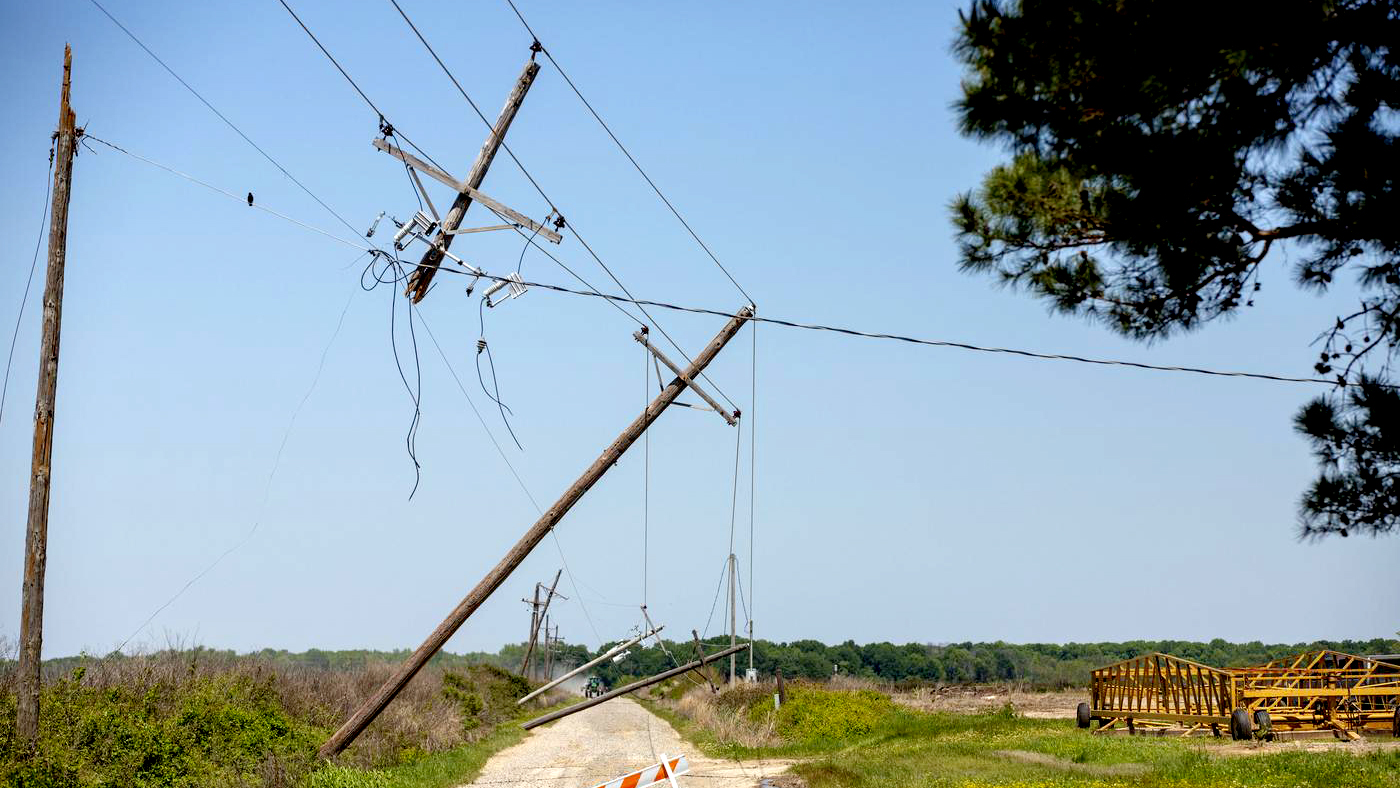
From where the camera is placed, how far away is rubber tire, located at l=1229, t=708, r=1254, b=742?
22172 mm

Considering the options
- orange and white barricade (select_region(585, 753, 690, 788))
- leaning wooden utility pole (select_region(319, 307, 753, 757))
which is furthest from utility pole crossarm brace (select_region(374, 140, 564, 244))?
orange and white barricade (select_region(585, 753, 690, 788))

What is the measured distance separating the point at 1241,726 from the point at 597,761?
12632 mm

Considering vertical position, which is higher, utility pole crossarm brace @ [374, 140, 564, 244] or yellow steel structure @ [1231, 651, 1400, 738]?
utility pole crossarm brace @ [374, 140, 564, 244]

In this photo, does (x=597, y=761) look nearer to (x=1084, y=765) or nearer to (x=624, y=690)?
(x=624, y=690)

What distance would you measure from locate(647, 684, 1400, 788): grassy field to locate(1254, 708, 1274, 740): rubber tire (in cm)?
37

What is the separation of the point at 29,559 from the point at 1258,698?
22.3 meters

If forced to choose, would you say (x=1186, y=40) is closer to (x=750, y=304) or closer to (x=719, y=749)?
(x=750, y=304)

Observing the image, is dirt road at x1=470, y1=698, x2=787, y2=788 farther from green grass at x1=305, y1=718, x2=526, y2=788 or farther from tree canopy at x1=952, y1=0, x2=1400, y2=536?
tree canopy at x1=952, y1=0, x2=1400, y2=536

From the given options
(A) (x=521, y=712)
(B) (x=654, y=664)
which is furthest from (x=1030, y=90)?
(B) (x=654, y=664)

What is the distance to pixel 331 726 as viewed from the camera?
2252 cm

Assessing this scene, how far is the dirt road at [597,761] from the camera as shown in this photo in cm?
1908

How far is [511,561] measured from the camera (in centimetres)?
1750

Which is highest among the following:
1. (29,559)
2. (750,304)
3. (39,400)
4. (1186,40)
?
(750,304)

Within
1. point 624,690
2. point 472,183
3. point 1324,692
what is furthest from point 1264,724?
point 472,183
